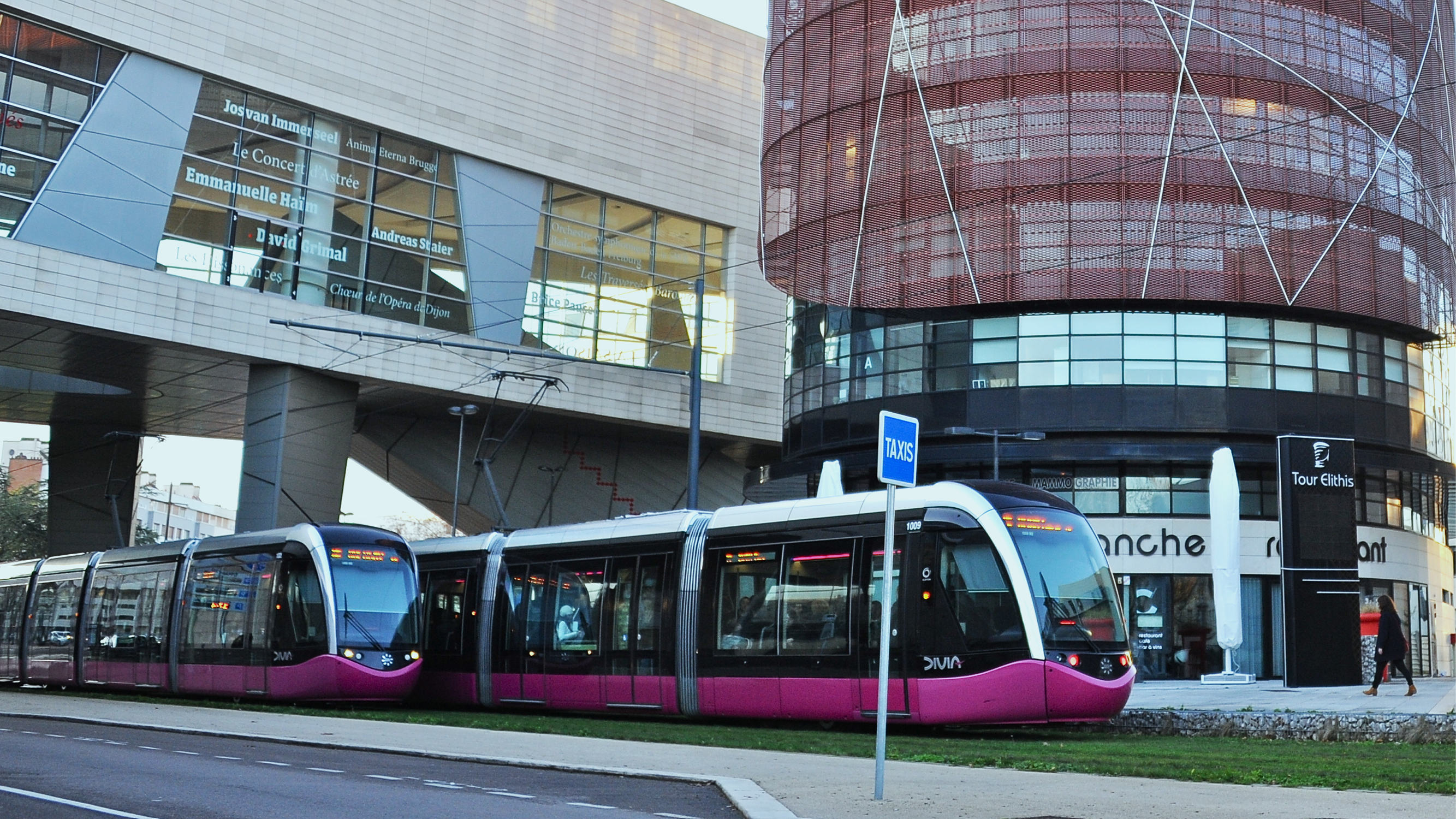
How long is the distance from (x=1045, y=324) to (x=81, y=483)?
3665 cm

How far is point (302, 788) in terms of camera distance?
11062 millimetres

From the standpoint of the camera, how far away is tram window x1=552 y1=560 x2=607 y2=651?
22484 mm

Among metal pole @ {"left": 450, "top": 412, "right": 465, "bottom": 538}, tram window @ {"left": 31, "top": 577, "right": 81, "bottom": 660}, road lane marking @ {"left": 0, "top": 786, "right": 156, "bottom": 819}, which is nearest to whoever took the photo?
road lane marking @ {"left": 0, "top": 786, "right": 156, "bottom": 819}

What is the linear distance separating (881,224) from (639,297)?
1232 centimetres

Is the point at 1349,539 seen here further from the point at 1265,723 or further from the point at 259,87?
the point at 259,87

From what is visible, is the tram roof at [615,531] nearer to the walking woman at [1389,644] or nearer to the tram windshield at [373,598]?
the tram windshield at [373,598]

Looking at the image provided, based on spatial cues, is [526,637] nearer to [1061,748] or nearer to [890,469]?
[1061,748]

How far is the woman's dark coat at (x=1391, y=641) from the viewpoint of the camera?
2211 centimetres

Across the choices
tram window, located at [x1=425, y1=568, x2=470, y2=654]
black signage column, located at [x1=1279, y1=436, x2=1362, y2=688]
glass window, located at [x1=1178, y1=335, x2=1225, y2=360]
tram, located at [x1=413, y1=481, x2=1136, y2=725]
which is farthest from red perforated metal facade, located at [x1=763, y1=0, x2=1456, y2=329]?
tram, located at [x1=413, y1=481, x2=1136, y2=725]

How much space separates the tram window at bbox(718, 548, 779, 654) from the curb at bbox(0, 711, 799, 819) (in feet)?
20.6

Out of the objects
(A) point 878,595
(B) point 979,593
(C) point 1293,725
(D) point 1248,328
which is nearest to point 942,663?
(B) point 979,593

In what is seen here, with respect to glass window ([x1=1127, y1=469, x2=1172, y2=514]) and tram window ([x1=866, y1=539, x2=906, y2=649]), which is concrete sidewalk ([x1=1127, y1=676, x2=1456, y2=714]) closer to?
tram window ([x1=866, y1=539, x2=906, y2=649])

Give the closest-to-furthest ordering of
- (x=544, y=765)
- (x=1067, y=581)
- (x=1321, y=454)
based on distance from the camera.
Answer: (x=544, y=765) → (x=1067, y=581) → (x=1321, y=454)

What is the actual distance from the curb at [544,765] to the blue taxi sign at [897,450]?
2.42 meters
